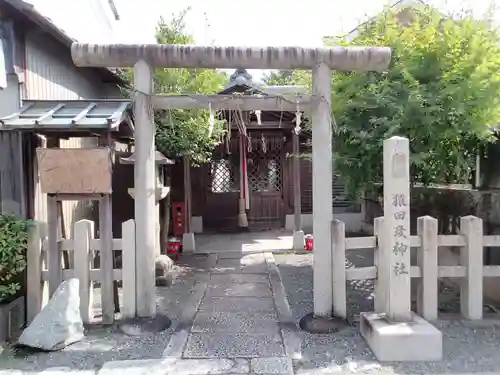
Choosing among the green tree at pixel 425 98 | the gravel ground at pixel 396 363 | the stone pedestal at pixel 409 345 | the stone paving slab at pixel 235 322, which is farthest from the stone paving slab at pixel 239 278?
the stone pedestal at pixel 409 345

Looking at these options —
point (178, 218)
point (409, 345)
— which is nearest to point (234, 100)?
point (409, 345)

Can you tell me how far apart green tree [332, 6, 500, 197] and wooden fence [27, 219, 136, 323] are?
3.67 metres

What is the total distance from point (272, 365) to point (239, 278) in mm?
4127

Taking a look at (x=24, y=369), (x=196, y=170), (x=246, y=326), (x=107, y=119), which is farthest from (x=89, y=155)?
(x=196, y=170)

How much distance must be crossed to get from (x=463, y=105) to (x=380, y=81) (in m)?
1.29

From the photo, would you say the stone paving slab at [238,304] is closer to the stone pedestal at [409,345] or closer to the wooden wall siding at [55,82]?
the stone pedestal at [409,345]

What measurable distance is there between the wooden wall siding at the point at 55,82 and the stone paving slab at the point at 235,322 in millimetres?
3083

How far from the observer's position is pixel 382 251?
573 cm

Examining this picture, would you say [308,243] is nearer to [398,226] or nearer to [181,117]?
[181,117]

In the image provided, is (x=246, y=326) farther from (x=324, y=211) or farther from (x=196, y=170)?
(x=196, y=170)

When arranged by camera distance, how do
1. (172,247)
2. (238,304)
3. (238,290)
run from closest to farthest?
(238,304) < (238,290) < (172,247)

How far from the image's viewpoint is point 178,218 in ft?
37.8

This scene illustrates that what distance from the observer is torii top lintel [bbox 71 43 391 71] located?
585 centimetres

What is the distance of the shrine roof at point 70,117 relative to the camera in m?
5.39
